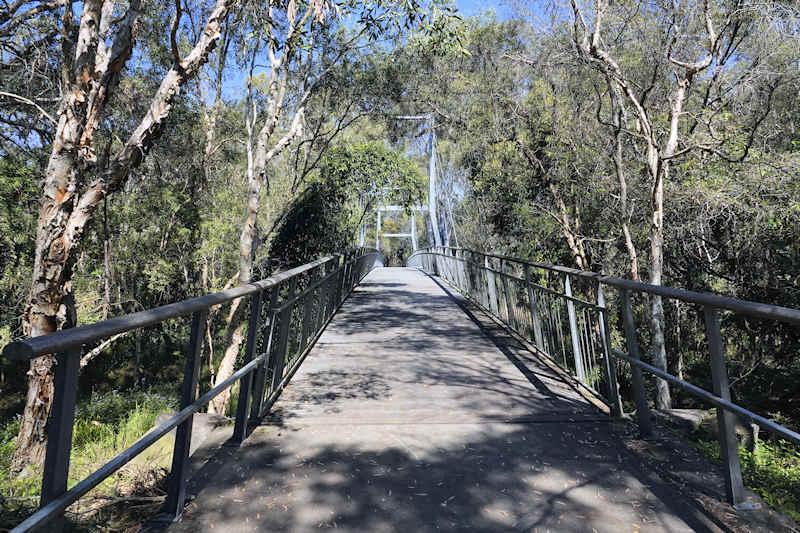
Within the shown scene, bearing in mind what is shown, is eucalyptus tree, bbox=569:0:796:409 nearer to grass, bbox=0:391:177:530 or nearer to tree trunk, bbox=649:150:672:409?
tree trunk, bbox=649:150:672:409

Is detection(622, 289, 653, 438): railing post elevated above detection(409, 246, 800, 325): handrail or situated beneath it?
situated beneath

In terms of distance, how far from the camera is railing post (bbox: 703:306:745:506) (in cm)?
271

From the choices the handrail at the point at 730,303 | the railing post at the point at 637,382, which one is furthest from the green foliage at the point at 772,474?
the handrail at the point at 730,303

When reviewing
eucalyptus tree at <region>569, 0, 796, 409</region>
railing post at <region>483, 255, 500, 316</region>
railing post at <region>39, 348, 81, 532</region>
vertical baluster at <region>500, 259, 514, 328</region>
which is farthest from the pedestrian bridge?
eucalyptus tree at <region>569, 0, 796, 409</region>

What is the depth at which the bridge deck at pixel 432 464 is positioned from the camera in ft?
8.78

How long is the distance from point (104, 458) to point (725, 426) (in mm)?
7756

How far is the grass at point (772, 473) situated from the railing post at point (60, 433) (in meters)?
3.77

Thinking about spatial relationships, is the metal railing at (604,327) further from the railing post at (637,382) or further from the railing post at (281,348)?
the railing post at (281,348)

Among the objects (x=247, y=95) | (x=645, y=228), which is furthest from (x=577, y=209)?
(x=247, y=95)

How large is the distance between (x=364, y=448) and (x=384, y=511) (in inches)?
33.7

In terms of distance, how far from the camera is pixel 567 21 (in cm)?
1063

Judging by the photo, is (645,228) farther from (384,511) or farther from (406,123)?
(384,511)

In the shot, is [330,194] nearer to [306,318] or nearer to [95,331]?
[306,318]

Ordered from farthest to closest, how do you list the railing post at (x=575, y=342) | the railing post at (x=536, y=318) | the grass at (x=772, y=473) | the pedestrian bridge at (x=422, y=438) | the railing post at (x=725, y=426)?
the railing post at (x=536, y=318)
the railing post at (x=575, y=342)
the grass at (x=772, y=473)
the railing post at (x=725, y=426)
the pedestrian bridge at (x=422, y=438)
